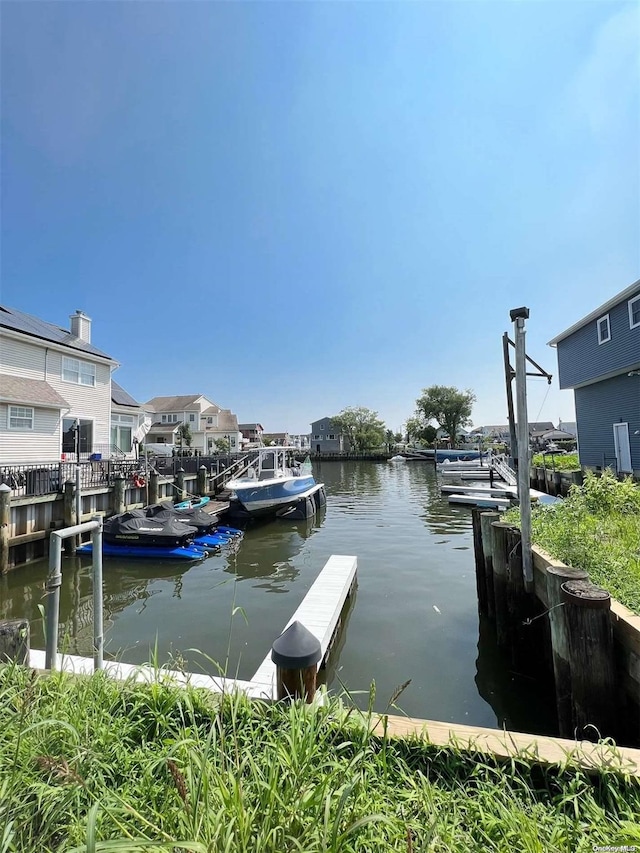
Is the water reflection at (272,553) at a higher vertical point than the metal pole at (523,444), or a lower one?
lower

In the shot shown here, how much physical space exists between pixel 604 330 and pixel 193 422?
42059 mm

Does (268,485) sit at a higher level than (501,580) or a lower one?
higher

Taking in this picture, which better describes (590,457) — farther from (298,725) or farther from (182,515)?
(298,725)

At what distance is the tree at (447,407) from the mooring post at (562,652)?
6890 centimetres

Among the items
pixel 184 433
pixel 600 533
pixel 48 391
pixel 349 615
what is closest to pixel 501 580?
pixel 600 533

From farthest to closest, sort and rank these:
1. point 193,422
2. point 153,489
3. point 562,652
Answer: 1. point 193,422
2. point 153,489
3. point 562,652

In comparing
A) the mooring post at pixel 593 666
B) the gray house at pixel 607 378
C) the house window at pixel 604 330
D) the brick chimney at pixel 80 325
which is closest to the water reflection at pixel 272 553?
the mooring post at pixel 593 666

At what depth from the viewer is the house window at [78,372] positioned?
1783 centimetres

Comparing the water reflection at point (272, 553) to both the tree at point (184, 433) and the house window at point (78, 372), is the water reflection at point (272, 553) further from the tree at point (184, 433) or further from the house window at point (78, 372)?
the tree at point (184, 433)

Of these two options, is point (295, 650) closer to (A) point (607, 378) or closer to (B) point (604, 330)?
(B) point (604, 330)

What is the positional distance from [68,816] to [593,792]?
7.77ft

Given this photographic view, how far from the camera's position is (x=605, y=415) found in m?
17.9

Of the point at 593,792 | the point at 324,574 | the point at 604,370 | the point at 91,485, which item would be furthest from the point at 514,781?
the point at 604,370

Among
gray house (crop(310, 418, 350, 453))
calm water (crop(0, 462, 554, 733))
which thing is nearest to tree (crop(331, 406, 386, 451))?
gray house (crop(310, 418, 350, 453))
